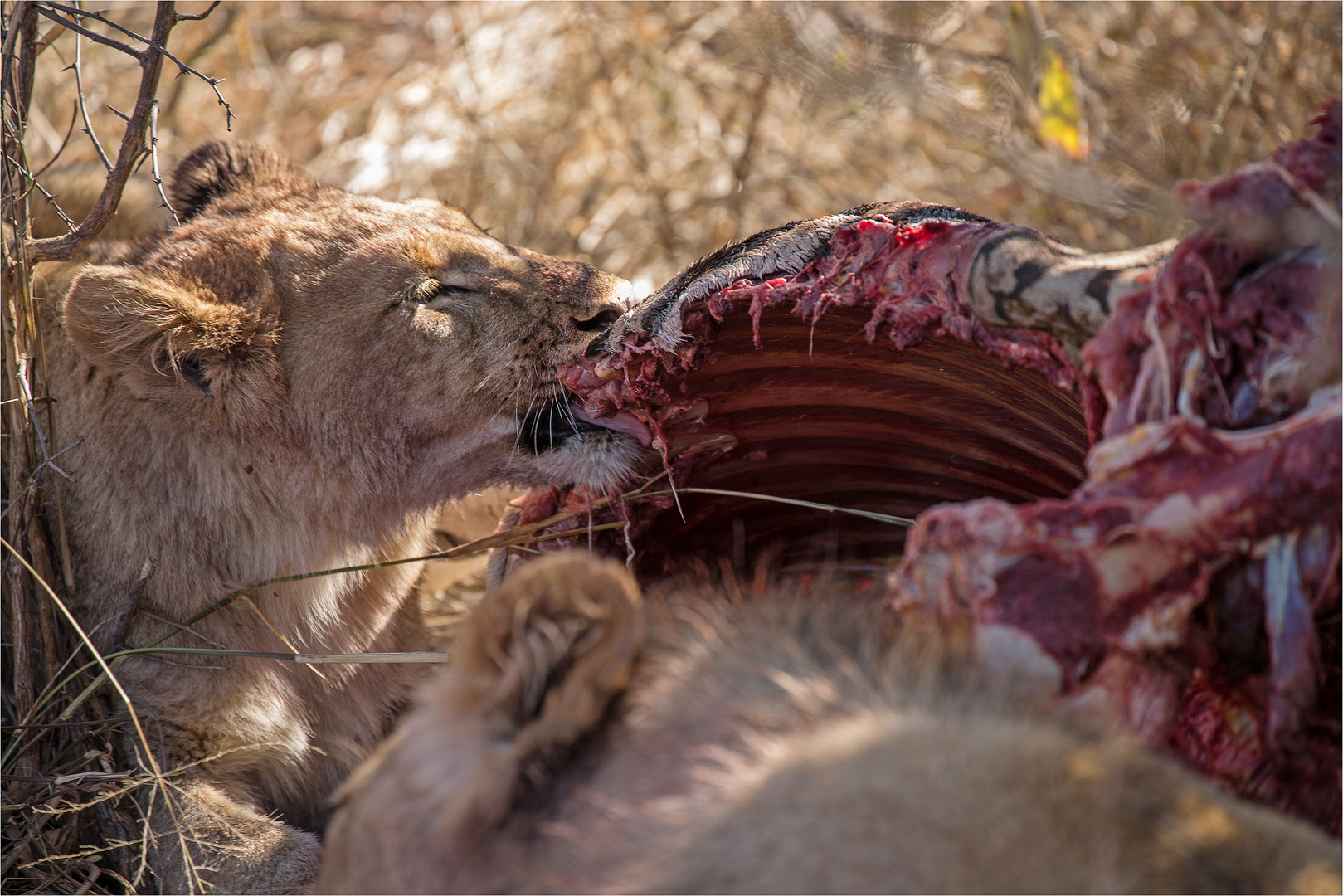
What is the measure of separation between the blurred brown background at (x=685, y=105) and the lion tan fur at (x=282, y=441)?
1.78 metres

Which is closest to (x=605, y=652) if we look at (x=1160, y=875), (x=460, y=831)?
(x=460, y=831)

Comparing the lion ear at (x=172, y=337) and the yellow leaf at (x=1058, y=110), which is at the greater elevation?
the yellow leaf at (x=1058, y=110)

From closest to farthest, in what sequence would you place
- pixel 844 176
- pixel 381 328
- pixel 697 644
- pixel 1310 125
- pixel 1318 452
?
pixel 1318 452 → pixel 697 644 → pixel 1310 125 → pixel 381 328 → pixel 844 176

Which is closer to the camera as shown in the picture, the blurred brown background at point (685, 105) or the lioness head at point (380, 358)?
the lioness head at point (380, 358)

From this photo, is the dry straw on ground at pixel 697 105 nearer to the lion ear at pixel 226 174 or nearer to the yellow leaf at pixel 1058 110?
the yellow leaf at pixel 1058 110

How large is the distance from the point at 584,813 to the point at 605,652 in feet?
0.65

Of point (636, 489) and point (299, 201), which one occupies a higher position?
point (299, 201)

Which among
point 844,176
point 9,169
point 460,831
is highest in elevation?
point 844,176

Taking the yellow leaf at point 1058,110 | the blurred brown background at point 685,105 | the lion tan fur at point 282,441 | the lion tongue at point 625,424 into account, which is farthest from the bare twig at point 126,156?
the yellow leaf at point 1058,110

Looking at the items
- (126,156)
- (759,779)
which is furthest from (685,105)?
(759,779)

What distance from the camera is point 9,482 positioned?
271 centimetres

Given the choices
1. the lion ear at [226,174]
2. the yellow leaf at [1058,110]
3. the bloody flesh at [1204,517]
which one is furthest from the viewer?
the yellow leaf at [1058,110]

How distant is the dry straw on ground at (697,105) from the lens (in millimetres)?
4418

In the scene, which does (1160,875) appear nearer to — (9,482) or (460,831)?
(460,831)
